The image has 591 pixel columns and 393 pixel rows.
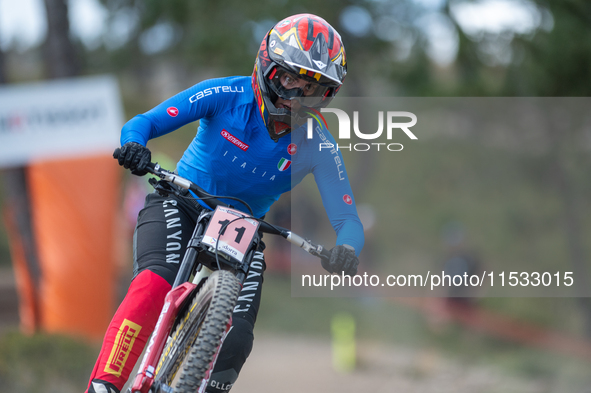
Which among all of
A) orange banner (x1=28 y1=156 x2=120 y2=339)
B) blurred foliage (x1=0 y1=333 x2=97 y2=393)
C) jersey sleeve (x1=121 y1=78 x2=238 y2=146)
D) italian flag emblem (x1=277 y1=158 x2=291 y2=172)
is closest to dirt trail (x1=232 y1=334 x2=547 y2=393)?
orange banner (x1=28 y1=156 x2=120 y2=339)

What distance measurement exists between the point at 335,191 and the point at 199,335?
1.32m

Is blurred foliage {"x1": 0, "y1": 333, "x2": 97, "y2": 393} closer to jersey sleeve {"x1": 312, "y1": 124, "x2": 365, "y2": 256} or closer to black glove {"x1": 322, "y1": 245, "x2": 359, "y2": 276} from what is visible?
jersey sleeve {"x1": 312, "y1": 124, "x2": 365, "y2": 256}

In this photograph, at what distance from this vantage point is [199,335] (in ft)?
8.70

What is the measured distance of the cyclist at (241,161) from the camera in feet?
10.2

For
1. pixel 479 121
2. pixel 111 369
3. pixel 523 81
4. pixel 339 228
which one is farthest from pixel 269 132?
pixel 479 121

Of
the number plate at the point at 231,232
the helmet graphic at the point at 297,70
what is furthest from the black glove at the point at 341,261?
the helmet graphic at the point at 297,70

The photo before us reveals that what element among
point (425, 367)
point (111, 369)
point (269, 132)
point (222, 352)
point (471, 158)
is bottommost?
point (111, 369)

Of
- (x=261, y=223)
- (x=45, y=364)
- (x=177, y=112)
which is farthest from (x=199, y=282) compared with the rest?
(x=45, y=364)

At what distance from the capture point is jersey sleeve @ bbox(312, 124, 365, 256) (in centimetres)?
348

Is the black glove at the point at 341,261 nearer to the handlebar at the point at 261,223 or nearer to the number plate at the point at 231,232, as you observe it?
the handlebar at the point at 261,223

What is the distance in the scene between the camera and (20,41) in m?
34.1

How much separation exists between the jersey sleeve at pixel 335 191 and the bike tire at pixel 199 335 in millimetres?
902

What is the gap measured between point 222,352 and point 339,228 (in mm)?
1000

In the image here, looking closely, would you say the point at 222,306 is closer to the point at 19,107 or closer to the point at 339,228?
the point at 339,228
